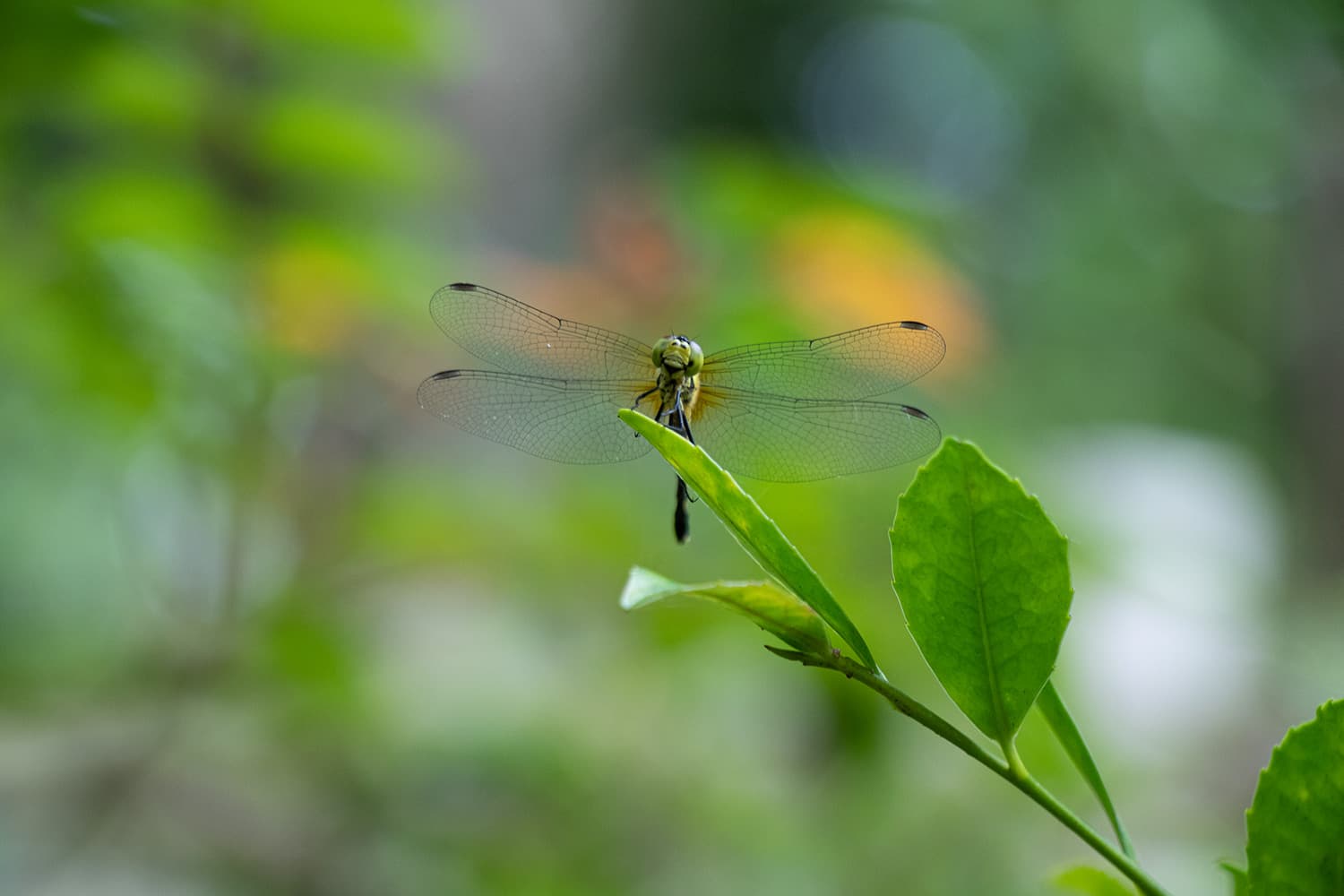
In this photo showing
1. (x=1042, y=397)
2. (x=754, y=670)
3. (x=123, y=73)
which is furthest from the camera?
(x=1042, y=397)

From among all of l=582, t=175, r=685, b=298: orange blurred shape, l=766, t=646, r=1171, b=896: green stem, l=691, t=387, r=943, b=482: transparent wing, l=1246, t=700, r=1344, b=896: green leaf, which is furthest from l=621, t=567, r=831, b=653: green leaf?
l=582, t=175, r=685, b=298: orange blurred shape

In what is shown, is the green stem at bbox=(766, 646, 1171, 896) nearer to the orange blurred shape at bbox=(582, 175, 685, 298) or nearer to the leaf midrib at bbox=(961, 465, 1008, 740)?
the leaf midrib at bbox=(961, 465, 1008, 740)

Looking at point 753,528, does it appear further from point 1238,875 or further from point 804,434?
point 804,434

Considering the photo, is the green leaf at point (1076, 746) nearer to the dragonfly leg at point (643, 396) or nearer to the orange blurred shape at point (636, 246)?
the dragonfly leg at point (643, 396)

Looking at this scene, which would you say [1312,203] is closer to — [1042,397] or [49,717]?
[1042,397]

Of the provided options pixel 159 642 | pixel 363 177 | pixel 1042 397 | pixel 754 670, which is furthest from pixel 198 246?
pixel 1042 397

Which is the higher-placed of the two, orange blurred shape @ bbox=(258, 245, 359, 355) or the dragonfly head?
orange blurred shape @ bbox=(258, 245, 359, 355)
